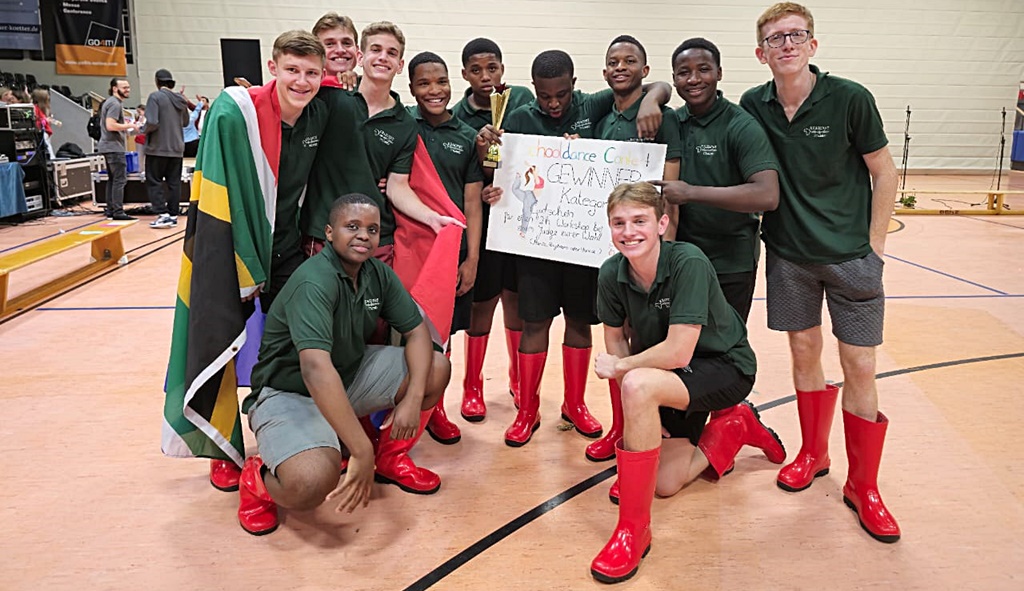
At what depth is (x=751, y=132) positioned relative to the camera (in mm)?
2637

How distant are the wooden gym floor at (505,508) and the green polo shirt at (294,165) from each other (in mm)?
995

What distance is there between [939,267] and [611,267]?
5665 mm

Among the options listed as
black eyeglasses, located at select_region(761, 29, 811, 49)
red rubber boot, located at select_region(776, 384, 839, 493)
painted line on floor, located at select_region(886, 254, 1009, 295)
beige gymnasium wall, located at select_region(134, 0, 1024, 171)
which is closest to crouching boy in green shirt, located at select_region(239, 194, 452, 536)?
red rubber boot, located at select_region(776, 384, 839, 493)

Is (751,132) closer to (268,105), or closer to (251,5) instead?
(268,105)

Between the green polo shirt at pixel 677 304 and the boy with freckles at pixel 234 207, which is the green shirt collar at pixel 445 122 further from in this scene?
the green polo shirt at pixel 677 304

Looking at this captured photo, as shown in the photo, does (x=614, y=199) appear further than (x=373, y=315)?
No

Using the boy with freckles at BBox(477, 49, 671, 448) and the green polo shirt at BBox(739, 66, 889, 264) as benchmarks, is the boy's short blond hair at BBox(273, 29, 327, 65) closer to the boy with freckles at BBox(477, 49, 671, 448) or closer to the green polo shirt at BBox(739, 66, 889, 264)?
the boy with freckles at BBox(477, 49, 671, 448)

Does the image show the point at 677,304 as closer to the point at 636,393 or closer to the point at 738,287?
the point at 636,393

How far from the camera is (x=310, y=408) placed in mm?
2512

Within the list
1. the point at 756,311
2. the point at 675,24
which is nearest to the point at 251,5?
the point at 675,24

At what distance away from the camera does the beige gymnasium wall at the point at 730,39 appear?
13.4m

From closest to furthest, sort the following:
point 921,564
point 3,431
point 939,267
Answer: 1. point 921,564
2. point 3,431
3. point 939,267

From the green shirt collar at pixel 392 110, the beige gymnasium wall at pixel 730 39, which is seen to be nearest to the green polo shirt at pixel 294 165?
the green shirt collar at pixel 392 110

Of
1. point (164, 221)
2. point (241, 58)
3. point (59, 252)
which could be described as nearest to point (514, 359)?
point (59, 252)
